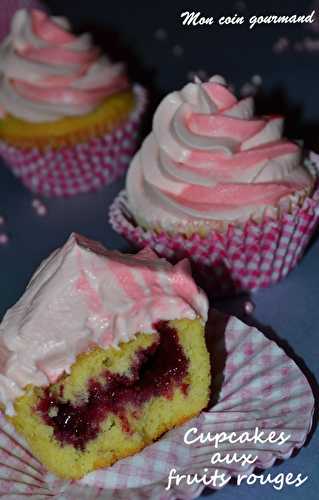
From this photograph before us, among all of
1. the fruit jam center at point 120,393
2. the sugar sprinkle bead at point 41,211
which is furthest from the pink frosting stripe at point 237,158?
the sugar sprinkle bead at point 41,211

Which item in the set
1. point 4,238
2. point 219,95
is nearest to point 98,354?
point 219,95

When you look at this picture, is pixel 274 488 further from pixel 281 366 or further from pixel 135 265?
pixel 135 265

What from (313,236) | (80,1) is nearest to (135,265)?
(313,236)

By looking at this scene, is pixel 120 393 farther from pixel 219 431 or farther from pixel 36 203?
pixel 36 203

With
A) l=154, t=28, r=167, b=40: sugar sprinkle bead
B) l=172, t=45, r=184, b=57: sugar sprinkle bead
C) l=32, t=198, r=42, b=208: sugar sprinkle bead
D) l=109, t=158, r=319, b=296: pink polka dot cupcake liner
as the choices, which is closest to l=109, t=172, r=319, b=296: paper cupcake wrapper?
l=109, t=158, r=319, b=296: pink polka dot cupcake liner

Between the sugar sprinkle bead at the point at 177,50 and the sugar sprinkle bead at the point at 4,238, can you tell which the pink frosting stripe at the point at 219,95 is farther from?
the sugar sprinkle bead at the point at 177,50

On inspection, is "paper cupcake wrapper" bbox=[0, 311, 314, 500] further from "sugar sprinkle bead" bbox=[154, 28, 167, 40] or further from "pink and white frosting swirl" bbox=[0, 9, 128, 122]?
"sugar sprinkle bead" bbox=[154, 28, 167, 40]
